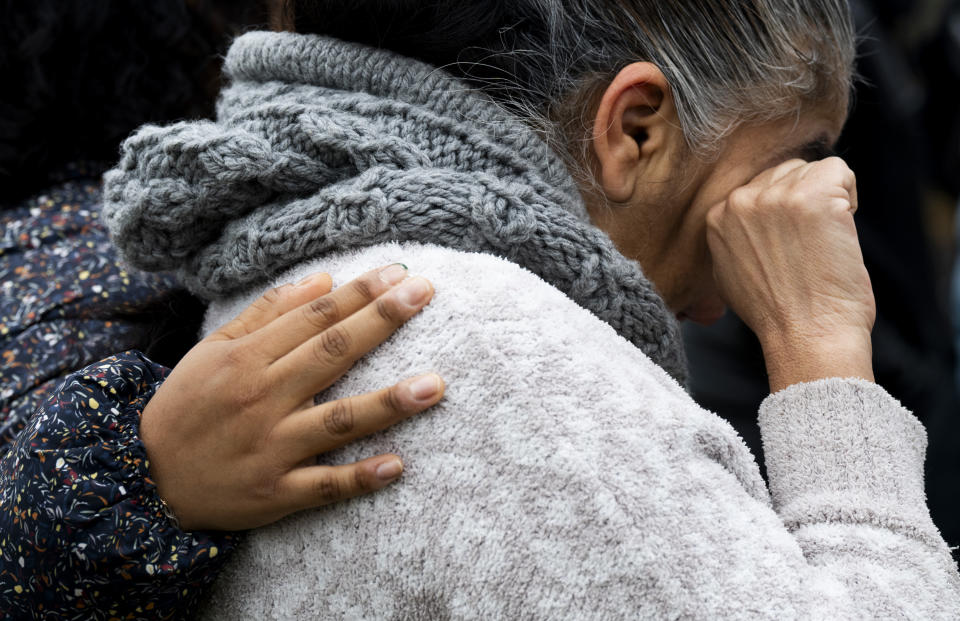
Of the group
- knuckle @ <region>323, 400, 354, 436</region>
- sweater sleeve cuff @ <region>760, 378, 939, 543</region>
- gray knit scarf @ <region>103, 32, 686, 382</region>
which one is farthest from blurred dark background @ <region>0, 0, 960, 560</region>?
sweater sleeve cuff @ <region>760, 378, 939, 543</region>

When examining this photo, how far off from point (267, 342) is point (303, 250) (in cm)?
16

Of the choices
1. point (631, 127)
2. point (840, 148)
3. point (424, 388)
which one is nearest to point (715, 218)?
point (631, 127)

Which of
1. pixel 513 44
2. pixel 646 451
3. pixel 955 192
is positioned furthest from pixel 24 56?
pixel 955 192

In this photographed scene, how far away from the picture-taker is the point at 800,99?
4.88ft

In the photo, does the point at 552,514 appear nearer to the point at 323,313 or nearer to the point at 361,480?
the point at 361,480

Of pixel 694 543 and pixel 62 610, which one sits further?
pixel 62 610

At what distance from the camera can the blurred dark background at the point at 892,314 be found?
9.51 feet

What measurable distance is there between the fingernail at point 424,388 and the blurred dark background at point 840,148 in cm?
62

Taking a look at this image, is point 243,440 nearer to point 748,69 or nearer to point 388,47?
point 388,47

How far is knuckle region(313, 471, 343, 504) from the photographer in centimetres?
103

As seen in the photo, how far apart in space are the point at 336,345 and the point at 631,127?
1.97 feet

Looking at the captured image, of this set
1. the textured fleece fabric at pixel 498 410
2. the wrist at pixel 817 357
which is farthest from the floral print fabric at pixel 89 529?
the wrist at pixel 817 357

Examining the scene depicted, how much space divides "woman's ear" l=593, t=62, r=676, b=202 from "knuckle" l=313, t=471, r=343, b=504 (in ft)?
2.06

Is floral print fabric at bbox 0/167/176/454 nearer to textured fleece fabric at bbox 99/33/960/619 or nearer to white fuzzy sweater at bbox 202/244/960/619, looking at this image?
textured fleece fabric at bbox 99/33/960/619
